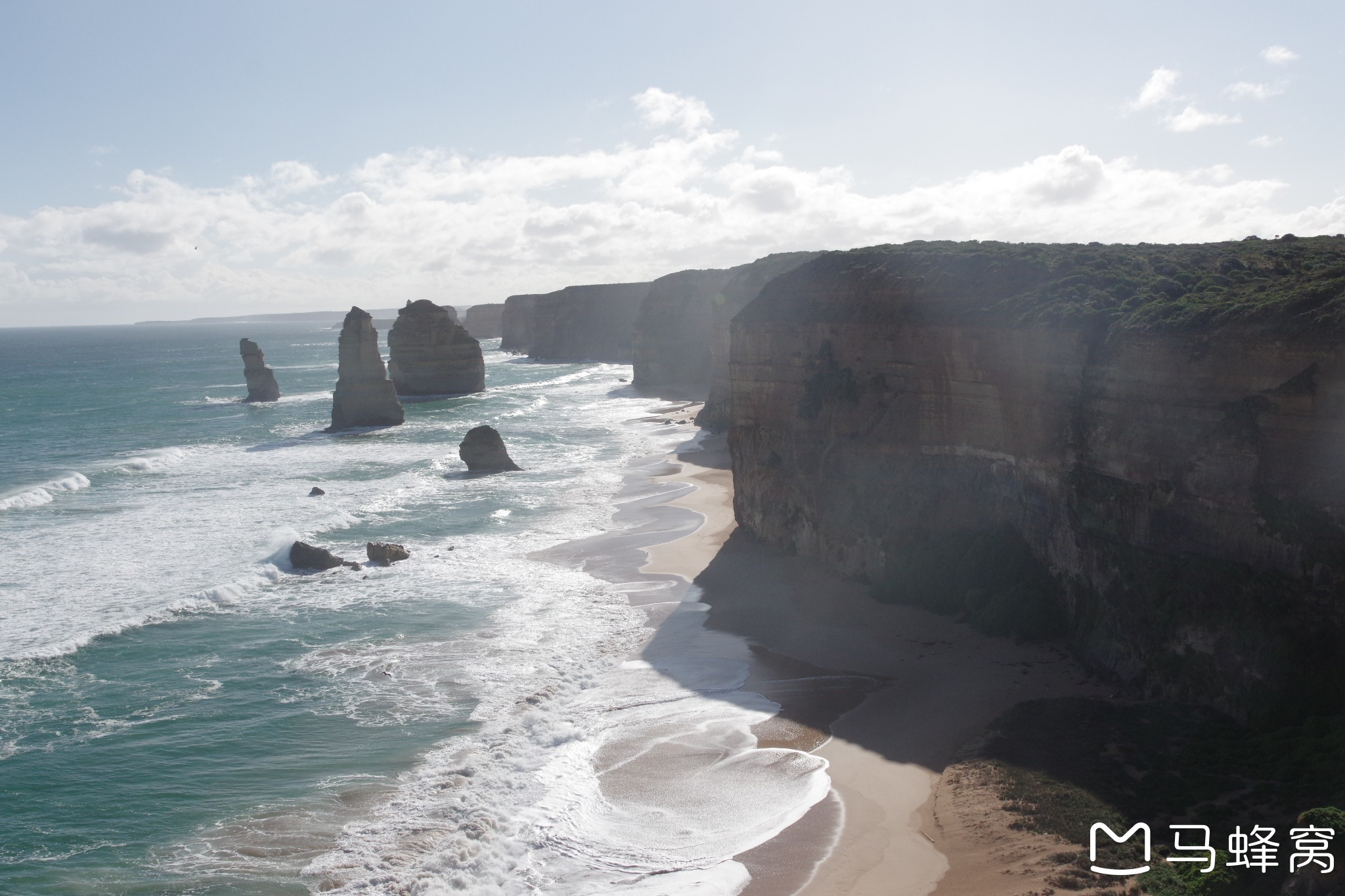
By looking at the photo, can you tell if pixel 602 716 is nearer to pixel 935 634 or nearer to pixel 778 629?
pixel 778 629

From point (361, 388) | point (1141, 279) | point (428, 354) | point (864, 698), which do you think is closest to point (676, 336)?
point (428, 354)

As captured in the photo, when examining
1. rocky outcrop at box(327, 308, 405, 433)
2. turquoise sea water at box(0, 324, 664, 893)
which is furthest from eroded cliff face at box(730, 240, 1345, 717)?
rocky outcrop at box(327, 308, 405, 433)

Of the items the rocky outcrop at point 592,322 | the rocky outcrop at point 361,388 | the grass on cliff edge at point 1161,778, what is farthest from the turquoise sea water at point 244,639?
the rocky outcrop at point 592,322

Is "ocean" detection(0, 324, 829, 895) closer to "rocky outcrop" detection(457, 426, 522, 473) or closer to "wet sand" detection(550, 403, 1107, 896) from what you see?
"wet sand" detection(550, 403, 1107, 896)

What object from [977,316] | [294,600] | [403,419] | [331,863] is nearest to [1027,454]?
[977,316]

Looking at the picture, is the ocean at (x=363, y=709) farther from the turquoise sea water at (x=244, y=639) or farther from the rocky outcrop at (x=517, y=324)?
the rocky outcrop at (x=517, y=324)
